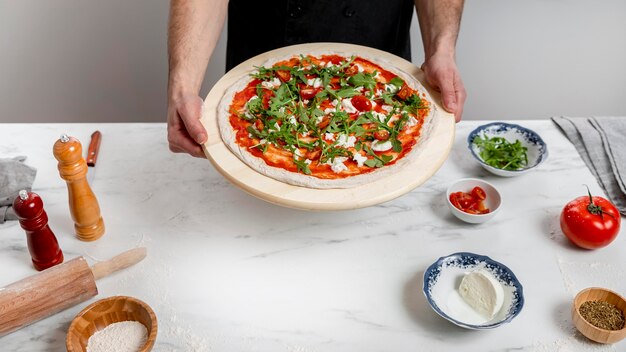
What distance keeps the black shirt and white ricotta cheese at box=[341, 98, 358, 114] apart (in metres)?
0.63

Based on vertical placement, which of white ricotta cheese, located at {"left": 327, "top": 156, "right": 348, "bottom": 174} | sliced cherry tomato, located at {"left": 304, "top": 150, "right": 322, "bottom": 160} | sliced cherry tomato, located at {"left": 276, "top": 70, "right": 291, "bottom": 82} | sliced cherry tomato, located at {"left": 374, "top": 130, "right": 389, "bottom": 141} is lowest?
sliced cherry tomato, located at {"left": 304, "top": 150, "right": 322, "bottom": 160}

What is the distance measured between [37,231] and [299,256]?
2.48ft

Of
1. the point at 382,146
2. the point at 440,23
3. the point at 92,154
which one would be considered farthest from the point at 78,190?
the point at 440,23

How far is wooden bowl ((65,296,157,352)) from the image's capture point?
1738 millimetres

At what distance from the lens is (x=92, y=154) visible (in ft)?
7.79

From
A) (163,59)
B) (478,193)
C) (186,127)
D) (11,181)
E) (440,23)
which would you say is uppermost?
(440,23)

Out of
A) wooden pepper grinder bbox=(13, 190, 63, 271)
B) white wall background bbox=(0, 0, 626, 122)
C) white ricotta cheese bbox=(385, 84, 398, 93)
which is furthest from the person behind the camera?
white wall background bbox=(0, 0, 626, 122)

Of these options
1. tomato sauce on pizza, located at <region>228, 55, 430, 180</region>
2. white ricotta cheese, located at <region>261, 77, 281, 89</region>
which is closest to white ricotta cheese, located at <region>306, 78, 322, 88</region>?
tomato sauce on pizza, located at <region>228, 55, 430, 180</region>

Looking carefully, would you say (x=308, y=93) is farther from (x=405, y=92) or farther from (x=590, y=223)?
(x=590, y=223)

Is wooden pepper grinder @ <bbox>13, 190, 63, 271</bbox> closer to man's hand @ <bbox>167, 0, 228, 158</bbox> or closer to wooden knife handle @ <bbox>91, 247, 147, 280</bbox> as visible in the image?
wooden knife handle @ <bbox>91, 247, 147, 280</bbox>

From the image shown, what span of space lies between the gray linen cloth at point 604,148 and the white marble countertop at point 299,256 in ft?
0.20

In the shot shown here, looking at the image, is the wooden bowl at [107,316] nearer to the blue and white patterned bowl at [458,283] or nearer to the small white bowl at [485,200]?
the blue and white patterned bowl at [458,283]

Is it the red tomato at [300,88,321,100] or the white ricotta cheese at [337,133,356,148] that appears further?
the red tomato at [300,88,321,100]

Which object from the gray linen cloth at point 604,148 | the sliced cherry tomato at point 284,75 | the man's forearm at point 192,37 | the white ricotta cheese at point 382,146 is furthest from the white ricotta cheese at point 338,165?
the gray linen cloth at point 604,148
